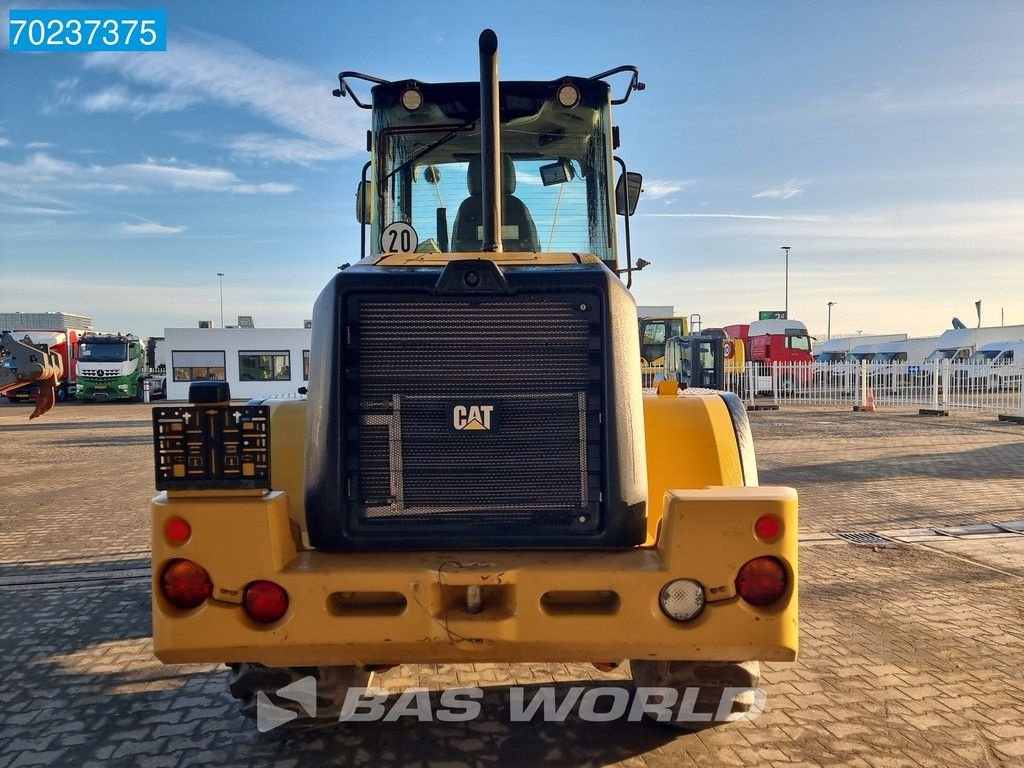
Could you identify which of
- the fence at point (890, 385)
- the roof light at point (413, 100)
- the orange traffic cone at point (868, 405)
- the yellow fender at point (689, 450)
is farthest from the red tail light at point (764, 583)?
the orange traffic cone at point (868, 405)

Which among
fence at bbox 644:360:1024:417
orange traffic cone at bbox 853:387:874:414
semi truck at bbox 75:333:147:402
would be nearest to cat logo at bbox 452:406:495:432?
fence at bbox 644:360:1024:417

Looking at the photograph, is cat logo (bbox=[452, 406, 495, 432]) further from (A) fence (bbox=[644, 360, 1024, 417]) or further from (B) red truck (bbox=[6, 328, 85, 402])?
(B) red truck (bbox=[6, 328, 85, 402])

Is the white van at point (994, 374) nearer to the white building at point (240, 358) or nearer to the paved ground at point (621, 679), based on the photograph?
the paved ground at point (621, 679)

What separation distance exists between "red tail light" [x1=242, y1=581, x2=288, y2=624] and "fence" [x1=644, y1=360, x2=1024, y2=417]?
20875mm

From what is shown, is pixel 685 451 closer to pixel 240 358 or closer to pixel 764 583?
pixel 764 583

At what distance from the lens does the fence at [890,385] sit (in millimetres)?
20859

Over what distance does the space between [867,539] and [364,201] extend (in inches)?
205

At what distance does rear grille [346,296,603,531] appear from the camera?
287 cm

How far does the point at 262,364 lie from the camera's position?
33.6 m

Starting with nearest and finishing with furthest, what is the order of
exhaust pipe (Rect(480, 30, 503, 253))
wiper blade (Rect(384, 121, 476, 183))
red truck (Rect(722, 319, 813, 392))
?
exhaust pipe (Rect(480, 30, 503, 253)), wiper blade (Rect(384, 121, 476, 183)), red truck (Rect(722, 319, 813, 392))

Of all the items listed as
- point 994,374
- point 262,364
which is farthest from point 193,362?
point 994,374

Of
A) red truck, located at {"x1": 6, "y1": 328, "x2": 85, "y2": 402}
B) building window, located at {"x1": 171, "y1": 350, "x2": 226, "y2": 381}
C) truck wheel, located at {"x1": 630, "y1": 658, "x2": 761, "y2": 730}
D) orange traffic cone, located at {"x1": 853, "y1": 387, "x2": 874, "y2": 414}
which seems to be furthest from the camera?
building window, located at {"x1": 171, "y1": 350, "x2": 226, "y2": 381}

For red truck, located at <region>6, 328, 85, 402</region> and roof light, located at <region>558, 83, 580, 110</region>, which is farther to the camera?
red truck, located at <region>6, 328, 85, 402</region>

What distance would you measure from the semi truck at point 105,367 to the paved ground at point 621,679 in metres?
26.2
